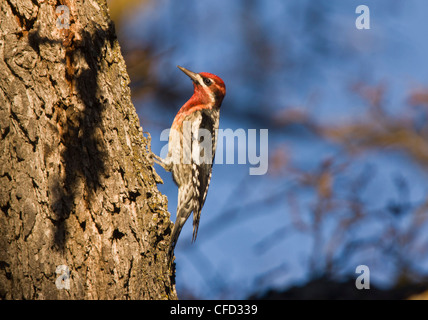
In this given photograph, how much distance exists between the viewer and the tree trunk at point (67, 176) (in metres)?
2.73

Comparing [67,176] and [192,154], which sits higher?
[192,154]

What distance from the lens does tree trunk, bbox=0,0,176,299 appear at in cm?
273

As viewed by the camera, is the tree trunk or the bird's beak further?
the bird's beak

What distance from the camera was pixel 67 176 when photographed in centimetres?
282

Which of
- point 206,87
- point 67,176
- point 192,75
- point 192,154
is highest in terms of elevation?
point 192,75

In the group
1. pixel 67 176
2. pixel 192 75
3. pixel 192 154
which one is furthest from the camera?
pixel 192 75

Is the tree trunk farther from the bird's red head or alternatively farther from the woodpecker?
the bird's red head

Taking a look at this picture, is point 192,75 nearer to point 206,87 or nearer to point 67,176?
point 206,87

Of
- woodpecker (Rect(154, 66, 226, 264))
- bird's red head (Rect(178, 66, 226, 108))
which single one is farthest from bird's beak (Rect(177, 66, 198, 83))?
woodpecker (Rect(154, 66, 226, 264))

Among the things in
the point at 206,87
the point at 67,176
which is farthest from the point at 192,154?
the point at 67,176

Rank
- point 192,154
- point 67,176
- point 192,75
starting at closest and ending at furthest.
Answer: point 67,176 → point 192,154 → point 192,75
